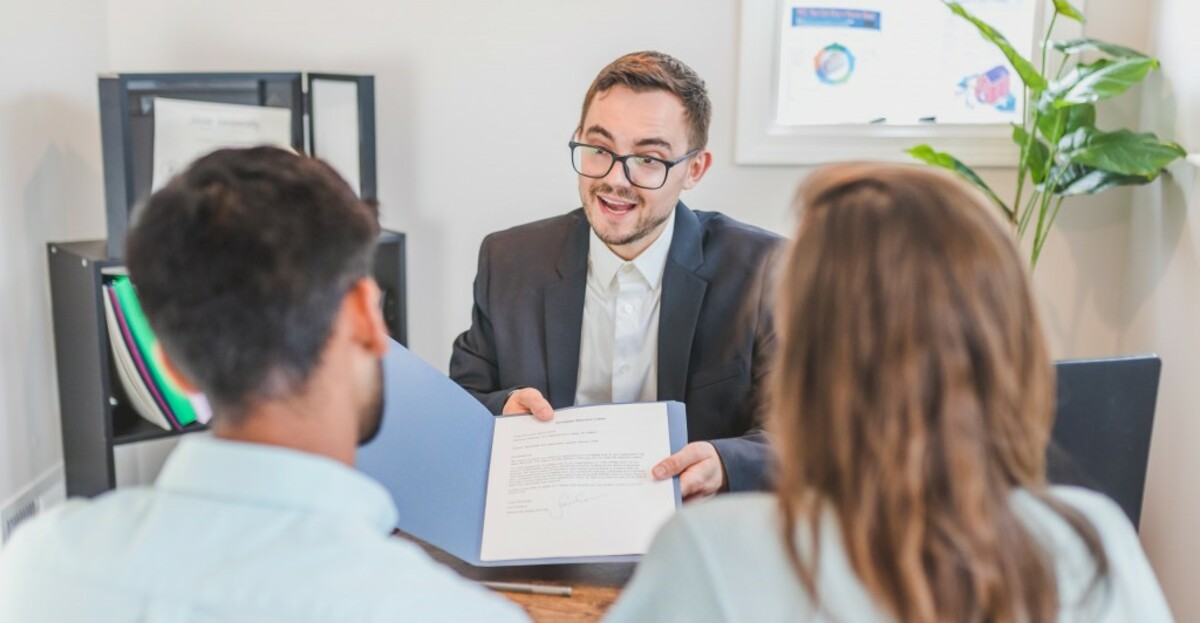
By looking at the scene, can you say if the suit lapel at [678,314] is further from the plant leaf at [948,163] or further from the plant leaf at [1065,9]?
the plant leaf at [1065,9]

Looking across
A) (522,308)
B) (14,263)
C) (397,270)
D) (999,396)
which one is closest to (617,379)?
(522,308)

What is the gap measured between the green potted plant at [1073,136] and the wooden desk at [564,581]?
4.92 ft

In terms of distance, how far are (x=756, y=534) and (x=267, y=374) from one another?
15.5 inches

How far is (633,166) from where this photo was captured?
203cm

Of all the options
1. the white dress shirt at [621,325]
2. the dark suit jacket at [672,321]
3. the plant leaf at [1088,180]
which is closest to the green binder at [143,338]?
the dark suit jacket at [672,321]

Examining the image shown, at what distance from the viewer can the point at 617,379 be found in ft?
6.70

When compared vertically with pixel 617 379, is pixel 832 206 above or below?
above

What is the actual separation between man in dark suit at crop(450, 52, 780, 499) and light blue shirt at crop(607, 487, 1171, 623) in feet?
3.44

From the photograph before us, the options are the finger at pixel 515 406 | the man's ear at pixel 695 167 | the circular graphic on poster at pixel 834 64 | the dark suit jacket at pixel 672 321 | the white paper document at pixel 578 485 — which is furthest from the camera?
the circular graphic on poster at pixel 834 64

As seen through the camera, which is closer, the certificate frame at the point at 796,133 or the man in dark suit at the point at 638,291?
the man in dark suit at the point at 638,291

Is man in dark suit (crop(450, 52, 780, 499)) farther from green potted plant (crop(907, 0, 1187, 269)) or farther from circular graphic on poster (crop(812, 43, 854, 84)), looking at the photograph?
circular graphic on poster (crop(812, 43, 854, 84))

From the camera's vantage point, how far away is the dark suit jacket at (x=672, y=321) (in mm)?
1965

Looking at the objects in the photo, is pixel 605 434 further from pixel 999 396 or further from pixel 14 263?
pixel 14 263

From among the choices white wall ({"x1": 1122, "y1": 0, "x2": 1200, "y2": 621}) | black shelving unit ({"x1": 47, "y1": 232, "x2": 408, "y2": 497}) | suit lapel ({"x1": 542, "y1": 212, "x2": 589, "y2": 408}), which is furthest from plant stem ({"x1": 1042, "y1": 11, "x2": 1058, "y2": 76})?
black shelving unit ({"x1": 47, "y1": 232, "x2": 408, "y2": 497})
